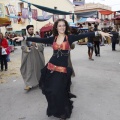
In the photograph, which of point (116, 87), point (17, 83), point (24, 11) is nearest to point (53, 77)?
point (116, 87)

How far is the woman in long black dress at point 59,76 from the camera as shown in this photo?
13.8ft

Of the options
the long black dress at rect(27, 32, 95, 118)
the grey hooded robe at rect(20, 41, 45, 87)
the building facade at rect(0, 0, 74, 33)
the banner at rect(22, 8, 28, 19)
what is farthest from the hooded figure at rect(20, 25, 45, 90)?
the building facade at rect(0, 0, 74, 33)

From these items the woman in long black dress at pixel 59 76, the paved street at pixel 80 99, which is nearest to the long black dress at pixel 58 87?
the woman in long black dress at pixel 59 76

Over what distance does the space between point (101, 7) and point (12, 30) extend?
75.5 ft

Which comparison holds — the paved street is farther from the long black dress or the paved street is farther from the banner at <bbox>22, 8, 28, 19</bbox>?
the banner at <bbox>22, 8, 28, 19</bbox>

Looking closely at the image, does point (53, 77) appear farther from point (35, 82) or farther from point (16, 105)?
point (35, 82)

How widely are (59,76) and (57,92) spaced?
27 centimetres

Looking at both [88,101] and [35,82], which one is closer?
[88,101]

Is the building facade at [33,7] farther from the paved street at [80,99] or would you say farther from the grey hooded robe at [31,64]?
the grey hooded robe at [31,64]

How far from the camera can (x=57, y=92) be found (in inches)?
164

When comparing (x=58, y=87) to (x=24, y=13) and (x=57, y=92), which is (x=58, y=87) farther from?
Answer: (x=24, y=13)

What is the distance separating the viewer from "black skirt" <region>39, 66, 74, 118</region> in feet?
13.7

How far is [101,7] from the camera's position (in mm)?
50812

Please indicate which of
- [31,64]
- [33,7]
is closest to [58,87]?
[31,64]
